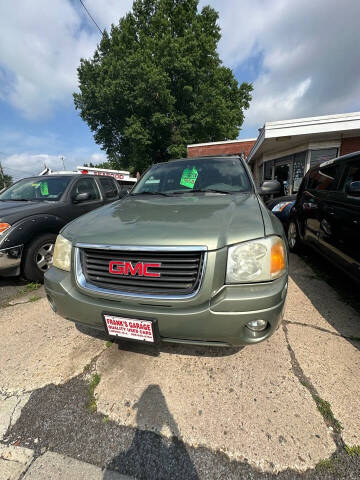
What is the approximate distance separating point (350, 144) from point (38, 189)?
9915 millimetres

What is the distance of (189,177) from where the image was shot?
2.73 meters

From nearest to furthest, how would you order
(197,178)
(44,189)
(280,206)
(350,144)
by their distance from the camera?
(197,178), (44,189), (280,206), (350,144)

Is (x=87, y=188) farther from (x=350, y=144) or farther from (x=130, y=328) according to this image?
(x=350, y=144)

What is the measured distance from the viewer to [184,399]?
1543mm

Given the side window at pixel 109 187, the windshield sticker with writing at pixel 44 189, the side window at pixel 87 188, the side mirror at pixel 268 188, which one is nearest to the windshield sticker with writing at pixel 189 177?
the side mirror at pixel 268 188

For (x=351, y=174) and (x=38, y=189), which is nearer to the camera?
(x=351, y=174)

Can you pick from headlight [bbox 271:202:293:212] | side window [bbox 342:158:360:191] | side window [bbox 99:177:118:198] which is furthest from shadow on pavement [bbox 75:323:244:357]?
headlight [bbox 271:202:293:212]

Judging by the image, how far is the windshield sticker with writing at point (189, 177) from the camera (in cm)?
265

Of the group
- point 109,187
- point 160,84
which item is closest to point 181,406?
point 109,187

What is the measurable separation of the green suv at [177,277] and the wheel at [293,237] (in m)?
3.05

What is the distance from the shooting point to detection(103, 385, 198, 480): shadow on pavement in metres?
1.17

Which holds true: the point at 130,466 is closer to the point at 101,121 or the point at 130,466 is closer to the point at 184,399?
the point at 184,399

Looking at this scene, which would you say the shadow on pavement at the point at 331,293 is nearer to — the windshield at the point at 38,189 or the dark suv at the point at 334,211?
the dark suv at the point at 334,211

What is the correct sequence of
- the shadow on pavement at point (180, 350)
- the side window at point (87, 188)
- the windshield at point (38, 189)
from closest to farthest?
the shadow on pavement at point (180, 350)
the windshield at point (38, 189)
the side window at point (87, 188)
